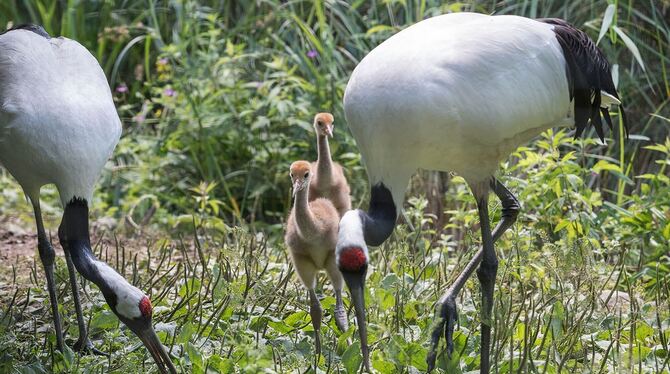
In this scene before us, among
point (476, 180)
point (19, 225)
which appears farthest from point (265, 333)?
point (19, 225)

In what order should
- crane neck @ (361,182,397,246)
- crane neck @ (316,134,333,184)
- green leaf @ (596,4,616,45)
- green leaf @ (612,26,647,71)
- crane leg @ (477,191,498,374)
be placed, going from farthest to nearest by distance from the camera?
green leaf @ (612,26,647,71)
green leaf @ (596,4,616,45)
crane neck @ (316,134,333,184)
crane leg @ (477,191,498,374)
crane neck @ (361,182,397,246)

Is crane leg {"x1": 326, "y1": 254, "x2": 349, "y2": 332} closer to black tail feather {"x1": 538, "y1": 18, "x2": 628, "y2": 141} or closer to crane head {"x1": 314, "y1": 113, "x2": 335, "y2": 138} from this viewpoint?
crane head {"x1": 314, "y1": 113, "x2": 335, "y2": 138}

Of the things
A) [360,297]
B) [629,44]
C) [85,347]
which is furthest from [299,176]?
[629,44]

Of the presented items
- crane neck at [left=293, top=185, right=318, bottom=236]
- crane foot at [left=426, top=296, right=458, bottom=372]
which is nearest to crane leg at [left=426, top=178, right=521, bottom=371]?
crane foot at [left=426, top=296, right=458, bottom=372]

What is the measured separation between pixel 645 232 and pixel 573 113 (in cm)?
108

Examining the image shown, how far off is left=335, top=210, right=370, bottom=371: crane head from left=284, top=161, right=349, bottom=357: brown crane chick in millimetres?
553

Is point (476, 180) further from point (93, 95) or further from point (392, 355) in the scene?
point (93, 95)

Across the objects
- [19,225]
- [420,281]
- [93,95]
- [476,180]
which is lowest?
[19,225]

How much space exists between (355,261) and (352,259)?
0.01m

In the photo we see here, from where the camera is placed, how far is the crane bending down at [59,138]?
4473 millimetres

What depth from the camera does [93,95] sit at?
4.76 m

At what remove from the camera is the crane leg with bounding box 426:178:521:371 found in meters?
4.25

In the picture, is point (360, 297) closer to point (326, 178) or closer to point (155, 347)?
point (155, 347)

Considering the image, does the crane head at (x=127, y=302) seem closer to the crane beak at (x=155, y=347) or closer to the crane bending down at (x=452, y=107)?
the crane beak at (x=155, y=347)
